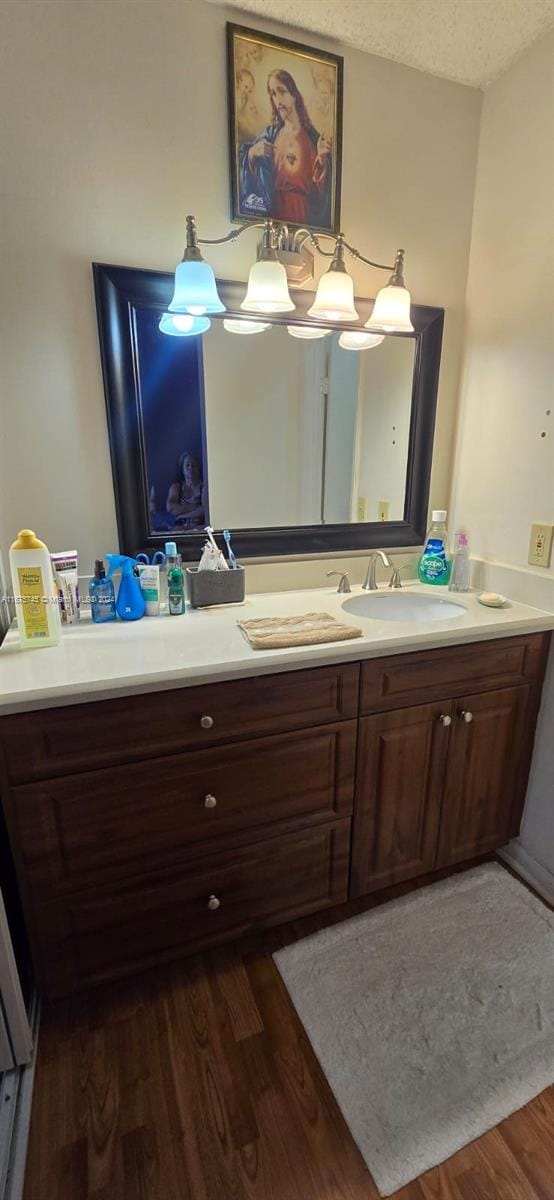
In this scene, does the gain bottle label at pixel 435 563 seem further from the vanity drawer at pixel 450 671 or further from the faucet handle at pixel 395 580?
the vanity drawer at pixel 450 671

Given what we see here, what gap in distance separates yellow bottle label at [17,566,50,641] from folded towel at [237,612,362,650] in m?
0.46

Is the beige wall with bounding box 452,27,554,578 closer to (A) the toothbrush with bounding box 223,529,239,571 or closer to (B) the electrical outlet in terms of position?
(B) the electrical outlet

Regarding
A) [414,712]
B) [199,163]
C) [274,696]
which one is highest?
[199,163]

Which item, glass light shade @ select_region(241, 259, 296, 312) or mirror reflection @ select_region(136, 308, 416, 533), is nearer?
glass light shade @ select_region(241, 259, 296, 312)

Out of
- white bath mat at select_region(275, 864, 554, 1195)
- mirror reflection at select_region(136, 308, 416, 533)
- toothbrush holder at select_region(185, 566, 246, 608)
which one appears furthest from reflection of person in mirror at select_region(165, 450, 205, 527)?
white bath mat at select_region(275, 864, 554, 1195)

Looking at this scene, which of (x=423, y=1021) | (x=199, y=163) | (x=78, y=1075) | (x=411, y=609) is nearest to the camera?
(x=78, y=1075)

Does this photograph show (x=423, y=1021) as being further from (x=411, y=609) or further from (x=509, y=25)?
(x=509, y=25)

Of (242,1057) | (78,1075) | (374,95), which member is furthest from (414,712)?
(374,95)

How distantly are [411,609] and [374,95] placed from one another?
147 centimetres

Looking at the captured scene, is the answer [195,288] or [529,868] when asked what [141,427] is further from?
[529,868]

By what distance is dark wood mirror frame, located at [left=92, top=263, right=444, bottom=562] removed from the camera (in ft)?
4.30

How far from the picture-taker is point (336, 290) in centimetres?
136

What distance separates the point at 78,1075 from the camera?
1.10m

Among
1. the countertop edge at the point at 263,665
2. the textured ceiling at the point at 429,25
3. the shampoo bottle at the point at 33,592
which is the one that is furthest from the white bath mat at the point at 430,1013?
the textured ceiling at the point at 429,25
